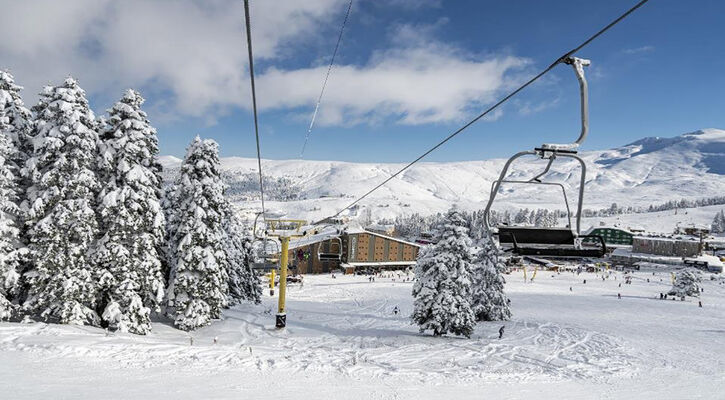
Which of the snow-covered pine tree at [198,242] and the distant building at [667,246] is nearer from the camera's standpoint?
the snow-covered pine tree at [198,242]

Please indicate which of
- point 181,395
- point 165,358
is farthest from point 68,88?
point 181,395

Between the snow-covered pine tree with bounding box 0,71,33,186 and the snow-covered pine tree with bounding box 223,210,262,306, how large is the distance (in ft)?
46.3

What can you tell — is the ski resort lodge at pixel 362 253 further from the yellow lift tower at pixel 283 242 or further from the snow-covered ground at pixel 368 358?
the yellow lift tower at pixel 283 242

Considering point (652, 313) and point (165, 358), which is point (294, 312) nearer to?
point (165, 358)

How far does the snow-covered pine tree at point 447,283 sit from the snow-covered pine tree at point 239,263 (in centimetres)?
1494

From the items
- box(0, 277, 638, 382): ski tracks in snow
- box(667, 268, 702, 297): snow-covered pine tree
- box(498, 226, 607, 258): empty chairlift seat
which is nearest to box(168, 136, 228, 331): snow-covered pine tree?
box(0, 277, 638, 382): ski tracks in snow

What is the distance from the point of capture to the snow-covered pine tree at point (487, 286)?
36.3m

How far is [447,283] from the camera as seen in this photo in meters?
28.4

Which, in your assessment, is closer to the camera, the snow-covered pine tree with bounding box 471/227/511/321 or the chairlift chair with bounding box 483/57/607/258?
the chairlift chair with bounding box 483/57/607/258

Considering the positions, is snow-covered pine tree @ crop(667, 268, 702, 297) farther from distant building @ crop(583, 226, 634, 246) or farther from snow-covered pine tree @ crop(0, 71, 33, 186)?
distant building @ crop(583, 226, 634, 246)

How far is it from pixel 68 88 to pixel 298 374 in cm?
1850

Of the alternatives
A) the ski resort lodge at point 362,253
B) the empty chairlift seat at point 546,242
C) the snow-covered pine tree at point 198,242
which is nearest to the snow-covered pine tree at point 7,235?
the snow-covered pine tree at point 198,242

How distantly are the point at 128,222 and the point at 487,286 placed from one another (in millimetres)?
29969

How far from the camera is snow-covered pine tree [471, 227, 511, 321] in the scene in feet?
119
